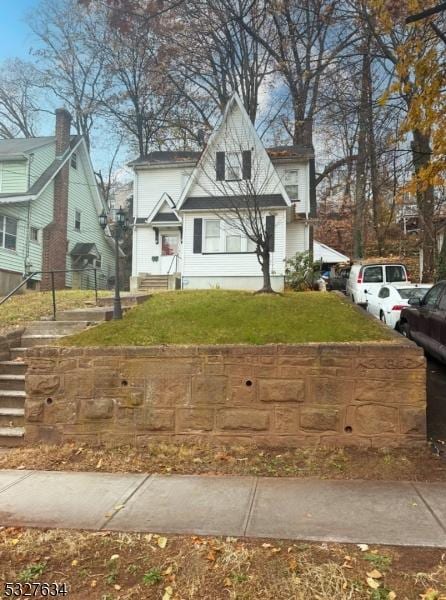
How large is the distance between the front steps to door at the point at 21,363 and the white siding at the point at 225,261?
974 cm

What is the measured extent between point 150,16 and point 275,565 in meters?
8.16

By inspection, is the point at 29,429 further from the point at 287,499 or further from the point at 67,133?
the point at 67,133

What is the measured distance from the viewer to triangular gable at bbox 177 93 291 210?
18.9m

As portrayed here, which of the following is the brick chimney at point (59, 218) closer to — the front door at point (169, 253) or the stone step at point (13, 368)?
the front door at point (169, 253)

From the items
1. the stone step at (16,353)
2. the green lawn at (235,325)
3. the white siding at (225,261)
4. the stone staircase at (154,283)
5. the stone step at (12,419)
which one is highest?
the white siding at (225,261)

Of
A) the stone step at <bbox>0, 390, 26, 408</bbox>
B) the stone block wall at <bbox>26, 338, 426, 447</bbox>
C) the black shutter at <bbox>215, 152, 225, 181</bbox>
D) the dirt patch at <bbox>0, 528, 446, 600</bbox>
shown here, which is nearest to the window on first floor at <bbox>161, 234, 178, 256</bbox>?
the black shutter at <bbox>215, 152, 225, 181</bbox>

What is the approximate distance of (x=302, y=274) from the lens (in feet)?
57.7

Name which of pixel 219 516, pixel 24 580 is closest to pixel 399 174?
pixel 219 516

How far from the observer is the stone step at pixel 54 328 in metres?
8.34

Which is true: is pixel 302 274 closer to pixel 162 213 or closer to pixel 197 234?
pixel 197 234

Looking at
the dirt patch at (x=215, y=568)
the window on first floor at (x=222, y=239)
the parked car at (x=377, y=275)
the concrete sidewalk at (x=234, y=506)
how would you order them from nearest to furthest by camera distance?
1. the dirt patch at (x=215, y=568)
2. the concrete sidewalk at (x=234, y=506)
3. the parked car at (x=377, y=275)
4. the window on first floor at (x=222, y=239)

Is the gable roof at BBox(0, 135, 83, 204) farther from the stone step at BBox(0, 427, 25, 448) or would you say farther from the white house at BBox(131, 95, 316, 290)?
the stone step at BBox(0, 427, 25, 448)

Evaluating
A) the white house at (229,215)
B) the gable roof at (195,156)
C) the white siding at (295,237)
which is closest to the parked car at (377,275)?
the white house at (229,215)

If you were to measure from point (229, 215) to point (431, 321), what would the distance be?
37.1ft
